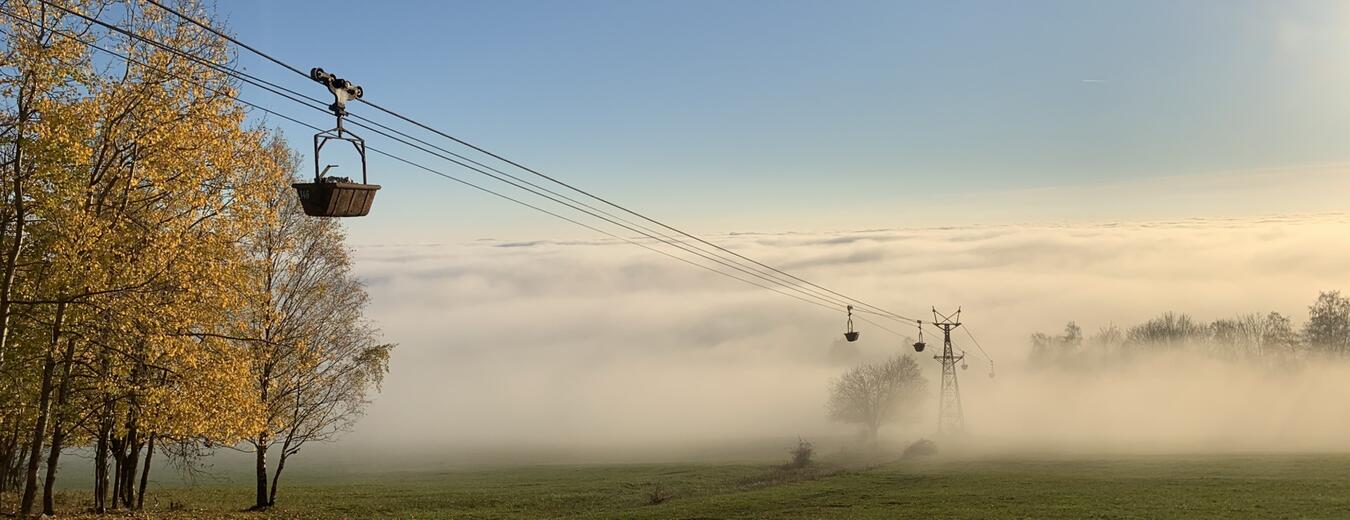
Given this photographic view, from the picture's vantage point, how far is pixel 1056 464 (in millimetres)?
67062

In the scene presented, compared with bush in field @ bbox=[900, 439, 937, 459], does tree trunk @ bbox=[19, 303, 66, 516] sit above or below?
above

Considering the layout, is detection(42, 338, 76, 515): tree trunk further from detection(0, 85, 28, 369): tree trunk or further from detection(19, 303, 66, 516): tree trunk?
detection(0, 85, 28, 369): tree trunk

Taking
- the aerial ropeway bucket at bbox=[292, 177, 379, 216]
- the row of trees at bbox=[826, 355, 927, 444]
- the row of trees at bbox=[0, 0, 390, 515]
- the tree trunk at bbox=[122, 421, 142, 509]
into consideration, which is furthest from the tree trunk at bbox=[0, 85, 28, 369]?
the row of trees at bbox=[826, 355, 927, 444]

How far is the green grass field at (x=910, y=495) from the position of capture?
118 ft

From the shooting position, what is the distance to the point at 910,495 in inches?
1754

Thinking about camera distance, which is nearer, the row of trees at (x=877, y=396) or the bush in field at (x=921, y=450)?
the bush in field at (x=921, y=450)

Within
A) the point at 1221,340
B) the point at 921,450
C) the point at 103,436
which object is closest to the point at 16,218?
the point at 103,436

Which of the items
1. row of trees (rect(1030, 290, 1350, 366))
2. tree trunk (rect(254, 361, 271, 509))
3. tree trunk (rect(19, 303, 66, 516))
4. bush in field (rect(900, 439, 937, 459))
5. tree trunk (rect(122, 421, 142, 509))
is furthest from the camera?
row of trees (rect(1030, 290, 1350, 366))

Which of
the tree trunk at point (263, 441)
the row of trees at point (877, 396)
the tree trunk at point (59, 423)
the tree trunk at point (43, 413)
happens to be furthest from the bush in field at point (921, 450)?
the tree trunk at point (43, 413)

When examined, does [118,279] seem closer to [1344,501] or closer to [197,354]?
[197,354]

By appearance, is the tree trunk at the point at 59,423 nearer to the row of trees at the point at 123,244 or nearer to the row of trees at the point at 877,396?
the row of trees at the point at 123,244

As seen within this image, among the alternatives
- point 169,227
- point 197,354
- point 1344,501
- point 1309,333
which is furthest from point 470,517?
point 1309,333

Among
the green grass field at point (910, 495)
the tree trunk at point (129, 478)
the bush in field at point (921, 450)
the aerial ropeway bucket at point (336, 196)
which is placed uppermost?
the aerial ropeway bucket at point (336, 196)

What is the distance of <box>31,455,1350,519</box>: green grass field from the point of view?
118 feet
